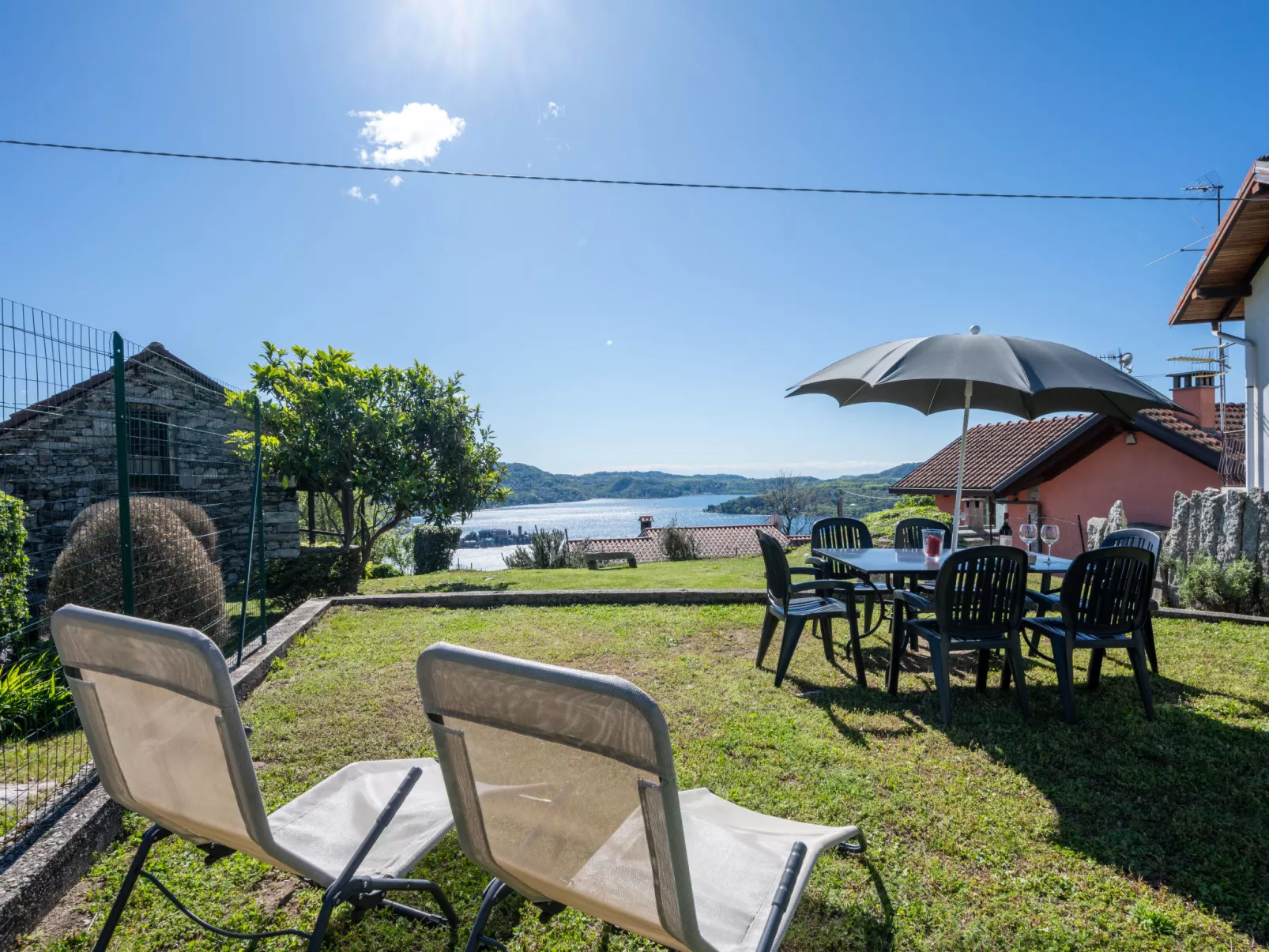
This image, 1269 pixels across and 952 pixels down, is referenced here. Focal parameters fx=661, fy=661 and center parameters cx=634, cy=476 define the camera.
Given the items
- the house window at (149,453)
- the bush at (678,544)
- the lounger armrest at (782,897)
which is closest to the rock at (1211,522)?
the lounger armrest at (782,897)

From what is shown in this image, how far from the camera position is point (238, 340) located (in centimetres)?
1211

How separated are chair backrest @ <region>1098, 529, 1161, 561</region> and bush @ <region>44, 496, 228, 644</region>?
24.2 feet

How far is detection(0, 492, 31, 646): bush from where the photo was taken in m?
5.07

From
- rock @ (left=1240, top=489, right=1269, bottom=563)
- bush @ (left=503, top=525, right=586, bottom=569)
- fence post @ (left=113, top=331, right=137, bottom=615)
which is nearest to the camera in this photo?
fence post @ (left=113, top=331, right=137, bottom=615)

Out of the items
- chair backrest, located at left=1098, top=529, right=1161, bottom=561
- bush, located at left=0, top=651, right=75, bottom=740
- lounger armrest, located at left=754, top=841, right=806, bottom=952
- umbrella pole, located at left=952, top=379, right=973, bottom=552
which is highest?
umbrella pole, located at left=952, top=379, right=973, bottom=552

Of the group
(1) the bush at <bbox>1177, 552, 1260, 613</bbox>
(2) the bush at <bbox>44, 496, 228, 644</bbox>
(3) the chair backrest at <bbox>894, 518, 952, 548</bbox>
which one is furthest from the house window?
(1) the bush at <bbox>1177, 552, 1260, 613</bbox>

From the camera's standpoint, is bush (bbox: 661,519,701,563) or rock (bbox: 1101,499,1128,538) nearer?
rock (bbox: 1101,499,1128,538)

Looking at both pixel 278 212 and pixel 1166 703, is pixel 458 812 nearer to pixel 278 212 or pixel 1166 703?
pixel 1166 703

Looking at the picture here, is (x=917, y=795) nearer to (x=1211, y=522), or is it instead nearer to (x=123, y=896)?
(x=123, y=896)

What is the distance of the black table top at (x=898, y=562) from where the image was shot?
4.61 m

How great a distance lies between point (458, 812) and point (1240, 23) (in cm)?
1366

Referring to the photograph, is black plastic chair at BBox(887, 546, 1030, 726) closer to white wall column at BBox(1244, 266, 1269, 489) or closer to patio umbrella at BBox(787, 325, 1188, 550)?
patio umbrella at BBox(787, 325, 1188, 550)

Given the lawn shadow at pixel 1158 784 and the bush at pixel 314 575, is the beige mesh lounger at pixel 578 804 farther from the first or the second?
the bush at pixel 314 575

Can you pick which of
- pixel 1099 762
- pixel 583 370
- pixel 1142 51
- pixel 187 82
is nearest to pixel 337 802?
pixel 1099 762
